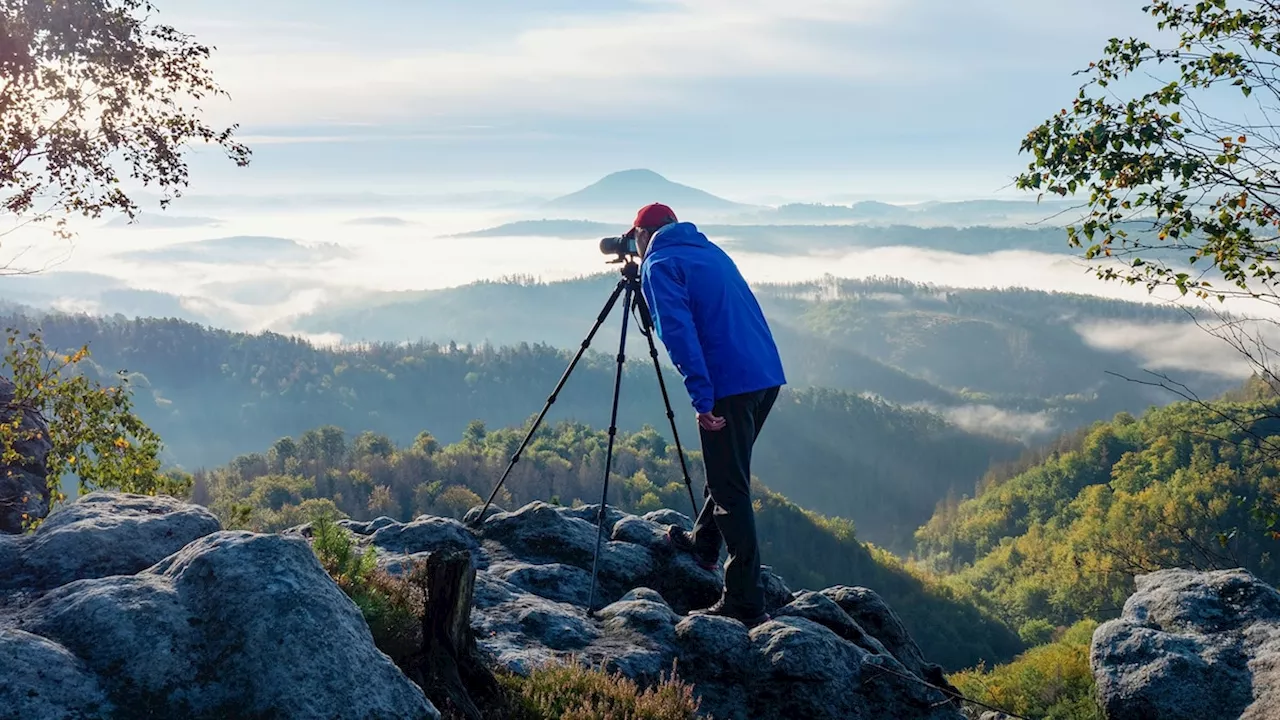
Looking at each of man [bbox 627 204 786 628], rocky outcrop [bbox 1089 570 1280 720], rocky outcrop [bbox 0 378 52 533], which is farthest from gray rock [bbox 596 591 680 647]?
rocky outcrop [bbox 0 378 52 533]

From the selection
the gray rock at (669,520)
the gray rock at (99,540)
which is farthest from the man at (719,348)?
the gray rock at (99,540)

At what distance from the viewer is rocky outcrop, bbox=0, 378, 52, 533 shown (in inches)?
486

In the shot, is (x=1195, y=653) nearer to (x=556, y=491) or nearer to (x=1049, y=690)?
(x=1049, y=690)

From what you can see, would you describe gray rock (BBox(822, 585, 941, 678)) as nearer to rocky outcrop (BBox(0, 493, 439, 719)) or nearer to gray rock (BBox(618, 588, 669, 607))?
gray rock (BBox(618, 588, 669, 607))

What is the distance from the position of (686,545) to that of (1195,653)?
19.1 ft

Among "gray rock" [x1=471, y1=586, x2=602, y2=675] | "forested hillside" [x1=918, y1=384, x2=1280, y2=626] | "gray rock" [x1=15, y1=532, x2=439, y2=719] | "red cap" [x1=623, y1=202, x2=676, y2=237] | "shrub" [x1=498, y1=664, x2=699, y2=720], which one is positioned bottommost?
"forested hillside" [x1=918, y1=384, x2=1280, y2=626]

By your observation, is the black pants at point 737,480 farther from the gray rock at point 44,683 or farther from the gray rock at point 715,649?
the gray rock at point 44,683

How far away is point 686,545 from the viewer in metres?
11.2

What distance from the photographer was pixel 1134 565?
895 cm

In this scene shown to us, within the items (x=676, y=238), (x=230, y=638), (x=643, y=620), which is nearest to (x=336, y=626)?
(x=230, y=638)

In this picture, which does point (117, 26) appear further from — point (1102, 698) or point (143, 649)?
point (1102, 698)

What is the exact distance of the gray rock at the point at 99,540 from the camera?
6.09 meters

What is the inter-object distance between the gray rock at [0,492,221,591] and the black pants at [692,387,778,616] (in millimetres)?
4540

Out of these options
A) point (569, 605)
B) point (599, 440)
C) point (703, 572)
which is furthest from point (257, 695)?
point (599, 440)
